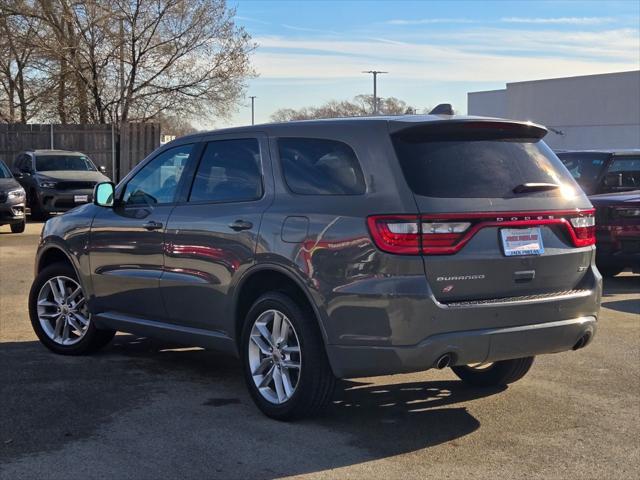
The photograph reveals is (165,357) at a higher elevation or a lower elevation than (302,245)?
lower

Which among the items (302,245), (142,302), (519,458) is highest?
(302,245)

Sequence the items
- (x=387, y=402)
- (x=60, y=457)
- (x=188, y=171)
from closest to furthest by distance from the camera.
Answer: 1. (x=60, y=457)
2. (x=387, y=402)
3. (x=188, y=171)

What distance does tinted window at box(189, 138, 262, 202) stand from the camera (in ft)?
19.6

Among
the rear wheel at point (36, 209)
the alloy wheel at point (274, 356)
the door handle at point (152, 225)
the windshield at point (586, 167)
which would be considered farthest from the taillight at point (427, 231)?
the rear wheel at point (36, 209)

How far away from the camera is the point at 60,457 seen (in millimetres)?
4820

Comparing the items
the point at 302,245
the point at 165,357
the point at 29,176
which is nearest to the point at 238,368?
the point at 165,357

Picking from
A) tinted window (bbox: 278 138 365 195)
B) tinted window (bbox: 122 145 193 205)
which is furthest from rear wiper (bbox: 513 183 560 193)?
tinted window (bbox: 122 145 193 205)

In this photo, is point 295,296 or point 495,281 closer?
point 495,281

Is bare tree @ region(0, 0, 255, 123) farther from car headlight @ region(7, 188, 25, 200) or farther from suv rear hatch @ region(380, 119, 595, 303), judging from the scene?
suv rear hatch @ region(380, 119, 595, 303)

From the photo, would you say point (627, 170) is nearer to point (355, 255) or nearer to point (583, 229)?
point (583, 229)

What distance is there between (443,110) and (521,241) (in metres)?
1.20

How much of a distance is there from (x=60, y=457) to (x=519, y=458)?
2.48 m

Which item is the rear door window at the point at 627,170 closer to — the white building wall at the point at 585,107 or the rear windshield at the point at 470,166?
the rear windshield at the point at 470,166

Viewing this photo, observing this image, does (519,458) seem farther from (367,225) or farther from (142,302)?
(142,302)
